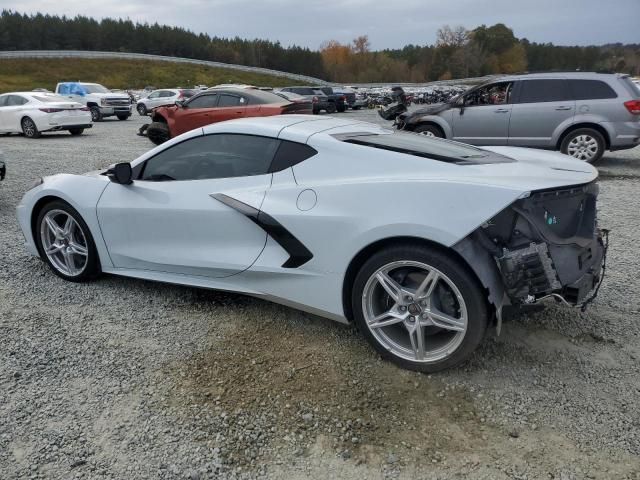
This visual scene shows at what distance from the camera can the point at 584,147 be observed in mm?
9438

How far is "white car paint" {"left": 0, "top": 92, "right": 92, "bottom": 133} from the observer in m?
14.8

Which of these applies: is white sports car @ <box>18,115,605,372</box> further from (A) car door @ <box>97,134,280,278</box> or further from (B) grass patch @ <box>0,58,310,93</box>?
(B) grass patch @ <box>0,58,310,93</box>

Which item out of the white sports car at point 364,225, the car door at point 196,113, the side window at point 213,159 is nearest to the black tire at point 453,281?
the white sports car at point 364,225

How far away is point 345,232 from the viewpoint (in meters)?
2.82

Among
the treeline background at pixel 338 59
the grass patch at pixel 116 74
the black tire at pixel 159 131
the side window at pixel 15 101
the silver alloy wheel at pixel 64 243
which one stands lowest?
the silver alloy wheel at pixel 64 243

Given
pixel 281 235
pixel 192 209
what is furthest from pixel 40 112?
pixel 281 235

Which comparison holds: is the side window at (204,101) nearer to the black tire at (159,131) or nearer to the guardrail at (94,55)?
the black tire at (159,131)

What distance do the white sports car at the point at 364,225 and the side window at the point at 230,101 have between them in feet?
28.7

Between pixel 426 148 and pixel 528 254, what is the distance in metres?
1.02

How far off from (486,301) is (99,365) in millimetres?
2274

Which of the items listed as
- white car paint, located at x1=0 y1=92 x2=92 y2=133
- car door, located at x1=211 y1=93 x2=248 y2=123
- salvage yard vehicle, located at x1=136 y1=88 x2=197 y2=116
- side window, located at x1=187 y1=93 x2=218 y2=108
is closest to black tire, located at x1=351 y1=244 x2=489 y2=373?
car door, located at x1=211 y1=93 x2=248 y2=123

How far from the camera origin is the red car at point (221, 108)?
11.9m

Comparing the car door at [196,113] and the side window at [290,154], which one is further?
the car door at [196,113]

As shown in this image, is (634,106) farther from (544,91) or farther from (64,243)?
(64,243)
